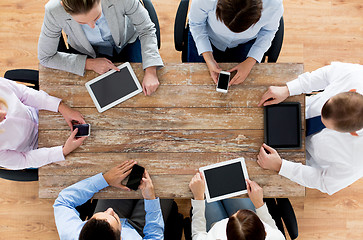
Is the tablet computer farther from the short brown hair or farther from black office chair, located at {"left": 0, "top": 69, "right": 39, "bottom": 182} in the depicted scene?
black office chair, located at {"left": 0, "top": 69, "right": 39, "bottom": 182}

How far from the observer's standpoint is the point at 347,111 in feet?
4.44

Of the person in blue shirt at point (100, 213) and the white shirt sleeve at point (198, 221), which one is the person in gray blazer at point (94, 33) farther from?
the white shirt sleeve at point (198, 221)

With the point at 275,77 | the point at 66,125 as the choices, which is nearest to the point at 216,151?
the point at 275,77

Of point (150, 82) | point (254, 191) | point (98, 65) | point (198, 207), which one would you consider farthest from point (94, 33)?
point (254, 191)

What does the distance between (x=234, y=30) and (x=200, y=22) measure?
1.43ft

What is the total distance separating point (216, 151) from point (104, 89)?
764 mm

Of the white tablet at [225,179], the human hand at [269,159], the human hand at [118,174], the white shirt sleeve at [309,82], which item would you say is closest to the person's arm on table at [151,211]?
the human hand at [118,174]

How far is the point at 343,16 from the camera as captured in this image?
8.71 feet

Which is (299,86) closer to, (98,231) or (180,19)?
(180,19)

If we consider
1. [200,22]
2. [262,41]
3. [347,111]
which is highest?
[200,22]

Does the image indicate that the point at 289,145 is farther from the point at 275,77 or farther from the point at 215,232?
the point at 215,232

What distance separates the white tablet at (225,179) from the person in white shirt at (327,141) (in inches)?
5.2

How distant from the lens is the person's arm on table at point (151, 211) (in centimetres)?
162

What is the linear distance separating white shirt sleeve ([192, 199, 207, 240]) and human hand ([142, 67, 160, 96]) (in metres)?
0.70
